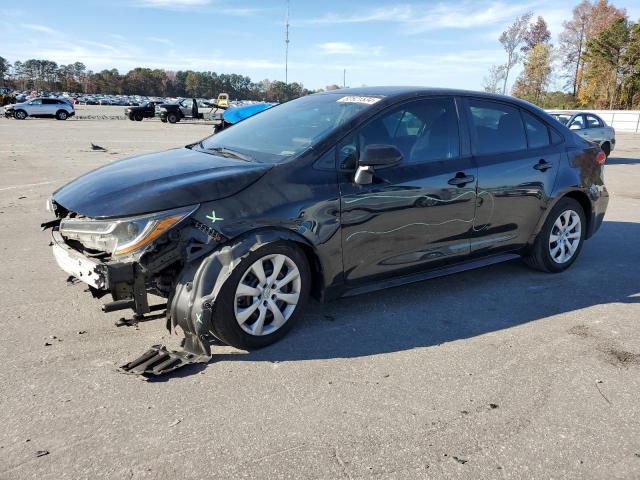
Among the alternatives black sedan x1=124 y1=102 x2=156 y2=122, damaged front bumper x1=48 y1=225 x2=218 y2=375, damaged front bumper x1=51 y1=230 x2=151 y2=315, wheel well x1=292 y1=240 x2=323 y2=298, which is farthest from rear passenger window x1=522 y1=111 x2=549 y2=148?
black sedan x1=124 y1=102 x2=156 y2=122

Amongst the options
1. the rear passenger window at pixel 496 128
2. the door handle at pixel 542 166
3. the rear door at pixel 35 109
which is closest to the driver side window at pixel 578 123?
the door handle at pixel 542 166

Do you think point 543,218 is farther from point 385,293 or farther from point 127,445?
point 127,445

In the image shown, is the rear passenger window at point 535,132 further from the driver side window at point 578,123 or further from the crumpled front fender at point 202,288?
the driver side window at point 578,123

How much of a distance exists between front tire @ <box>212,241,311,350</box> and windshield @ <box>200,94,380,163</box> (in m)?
0.72

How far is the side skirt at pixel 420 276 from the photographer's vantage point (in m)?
4.03

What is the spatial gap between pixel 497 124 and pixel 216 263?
2.94 m

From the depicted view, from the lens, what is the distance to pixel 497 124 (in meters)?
4.88

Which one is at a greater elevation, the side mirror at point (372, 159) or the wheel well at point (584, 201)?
the side mirror at point (372, 159)

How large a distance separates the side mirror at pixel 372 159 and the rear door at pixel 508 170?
1108 mm

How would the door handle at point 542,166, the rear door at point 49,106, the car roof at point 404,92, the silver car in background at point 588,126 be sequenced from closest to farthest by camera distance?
the car roof at point 404,92 < the door handle at point 542,166 < the silver car in background at point 588,126 < the rear door at point 49,106

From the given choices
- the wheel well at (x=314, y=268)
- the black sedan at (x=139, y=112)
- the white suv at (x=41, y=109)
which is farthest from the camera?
the black sedan at (x=139, y=112)

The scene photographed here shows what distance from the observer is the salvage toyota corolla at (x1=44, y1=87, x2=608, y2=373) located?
3324mm

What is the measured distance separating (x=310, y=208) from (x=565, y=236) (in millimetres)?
3052

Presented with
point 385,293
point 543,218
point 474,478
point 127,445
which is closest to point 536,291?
point 543,218
